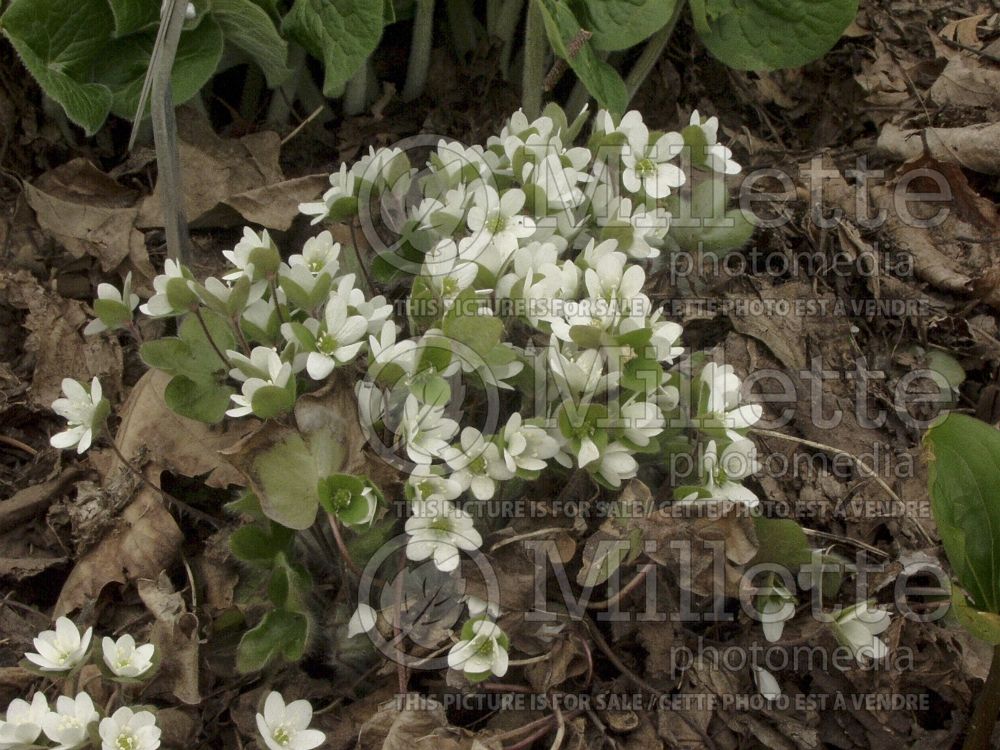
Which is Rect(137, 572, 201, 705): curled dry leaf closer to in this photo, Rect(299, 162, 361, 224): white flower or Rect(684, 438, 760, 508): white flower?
Rect(299, 162, 361, 224): white flower

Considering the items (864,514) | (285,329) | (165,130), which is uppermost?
(165,130)

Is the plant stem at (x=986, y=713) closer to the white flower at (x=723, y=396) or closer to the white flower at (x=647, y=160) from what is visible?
the white flower at (x=723, y=396)

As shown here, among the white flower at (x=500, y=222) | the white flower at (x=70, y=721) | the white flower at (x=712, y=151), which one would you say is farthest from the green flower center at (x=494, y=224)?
the white flower at (x=70, y=721)

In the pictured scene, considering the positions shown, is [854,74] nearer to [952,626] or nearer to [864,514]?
[864,514]

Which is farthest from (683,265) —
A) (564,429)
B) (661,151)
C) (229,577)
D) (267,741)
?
(267,741)

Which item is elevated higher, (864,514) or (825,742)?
(864,514)

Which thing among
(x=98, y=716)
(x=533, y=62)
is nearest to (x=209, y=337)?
(x=98, y=716)
